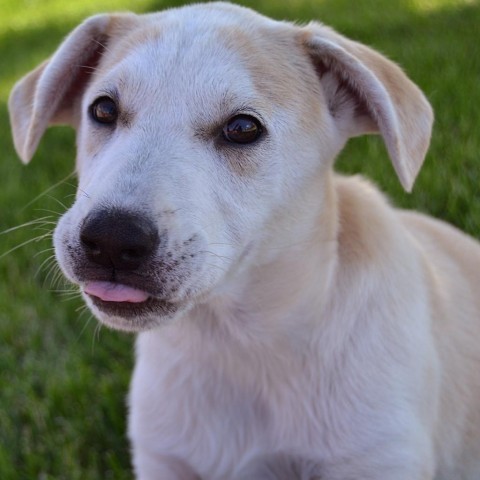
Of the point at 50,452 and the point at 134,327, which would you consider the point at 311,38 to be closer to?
the point at 134,327

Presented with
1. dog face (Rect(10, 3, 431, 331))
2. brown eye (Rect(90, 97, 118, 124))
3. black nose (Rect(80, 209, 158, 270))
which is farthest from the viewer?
brown eye (Rect(90, 97, 118, 124))

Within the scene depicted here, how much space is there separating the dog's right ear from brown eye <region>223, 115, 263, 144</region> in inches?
25.5

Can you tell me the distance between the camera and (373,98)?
2.67 m

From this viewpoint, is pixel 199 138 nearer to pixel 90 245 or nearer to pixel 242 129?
pixel 242 129

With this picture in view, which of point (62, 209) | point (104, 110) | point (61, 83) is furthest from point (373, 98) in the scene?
point (62, 209)

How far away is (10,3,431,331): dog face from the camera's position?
2.32m

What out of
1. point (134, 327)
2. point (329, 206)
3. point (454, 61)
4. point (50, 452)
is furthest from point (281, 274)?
point (454, 61)

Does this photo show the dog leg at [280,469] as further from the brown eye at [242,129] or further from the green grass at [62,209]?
the brown eye at [242,129]

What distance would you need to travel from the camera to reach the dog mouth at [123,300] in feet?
7.76

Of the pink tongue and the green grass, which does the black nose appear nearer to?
the pink tongue

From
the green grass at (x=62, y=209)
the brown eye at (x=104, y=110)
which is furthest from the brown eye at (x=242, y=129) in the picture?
the green grass at (x=62, y=209)

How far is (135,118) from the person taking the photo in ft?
8.45

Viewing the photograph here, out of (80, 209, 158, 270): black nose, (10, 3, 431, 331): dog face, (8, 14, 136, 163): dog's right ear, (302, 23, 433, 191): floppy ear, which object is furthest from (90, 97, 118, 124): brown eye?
(302, 23, 433, 191): floppy ear

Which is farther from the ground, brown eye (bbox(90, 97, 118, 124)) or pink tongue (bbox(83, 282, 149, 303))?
brown eye (bbox(90, 97, 118, 124))
